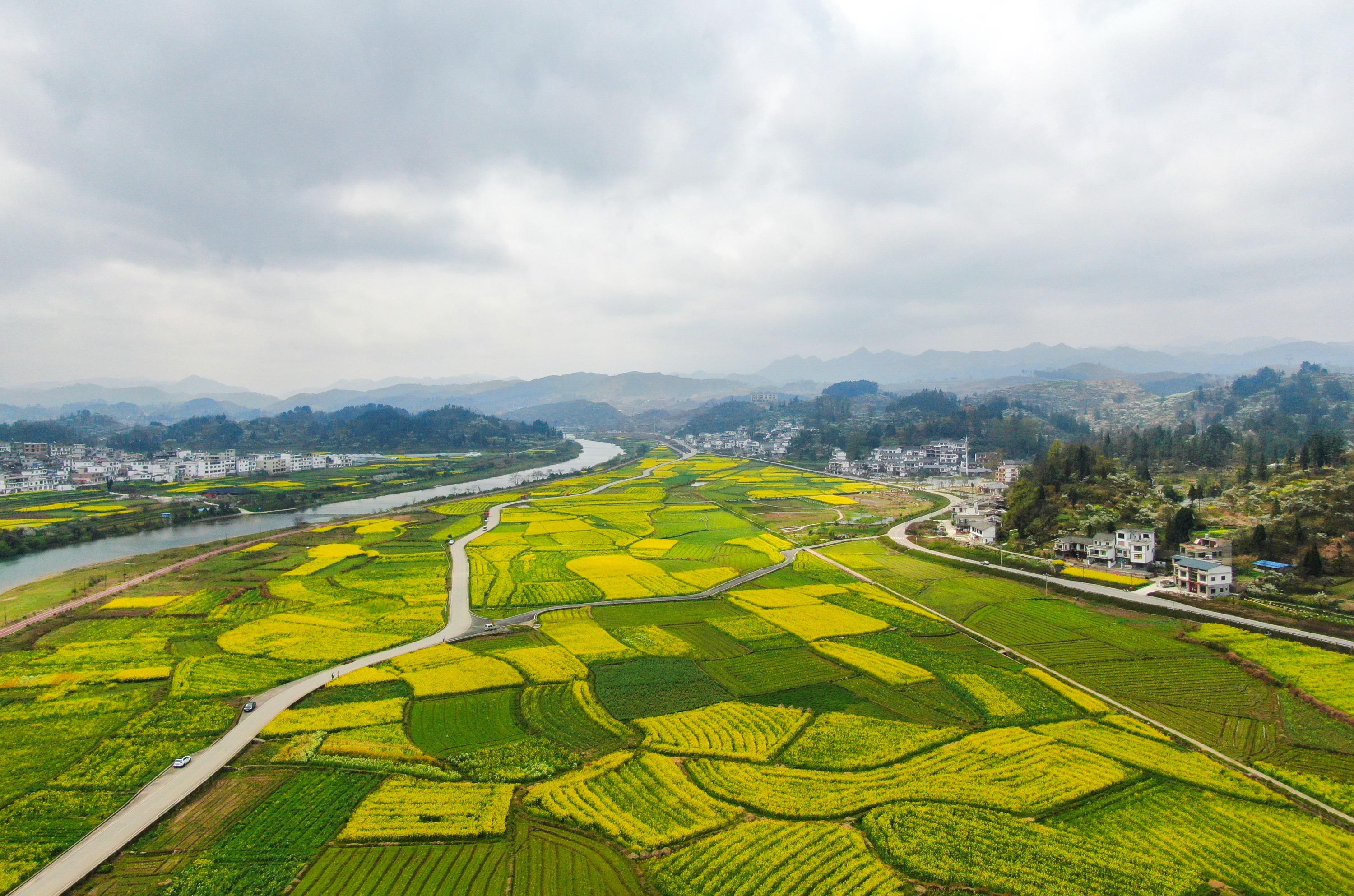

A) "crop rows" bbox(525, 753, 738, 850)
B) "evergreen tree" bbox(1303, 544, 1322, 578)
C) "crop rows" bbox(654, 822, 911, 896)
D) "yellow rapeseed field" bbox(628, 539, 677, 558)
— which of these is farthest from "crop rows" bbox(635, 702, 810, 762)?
"evergreen tree" bbox(1303, 544, 1322, 578)

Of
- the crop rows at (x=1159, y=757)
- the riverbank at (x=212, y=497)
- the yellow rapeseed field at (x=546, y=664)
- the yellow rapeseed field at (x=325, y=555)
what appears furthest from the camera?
the riverbank at (x=212, y=497)

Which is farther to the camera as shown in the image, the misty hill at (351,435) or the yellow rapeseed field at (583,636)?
the misty hill at (351,435)

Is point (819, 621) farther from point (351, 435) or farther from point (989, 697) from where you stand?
point (351, 435)

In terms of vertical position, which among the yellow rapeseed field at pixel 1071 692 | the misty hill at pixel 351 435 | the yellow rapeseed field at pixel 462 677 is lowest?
the yellow rapeseed field at pixel 1071 692

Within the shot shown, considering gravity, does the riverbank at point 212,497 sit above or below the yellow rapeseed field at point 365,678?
above

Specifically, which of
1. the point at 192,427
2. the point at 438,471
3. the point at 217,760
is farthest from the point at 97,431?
the point at 217,760

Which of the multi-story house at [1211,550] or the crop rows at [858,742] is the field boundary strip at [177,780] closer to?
the crop rows at [858,742]

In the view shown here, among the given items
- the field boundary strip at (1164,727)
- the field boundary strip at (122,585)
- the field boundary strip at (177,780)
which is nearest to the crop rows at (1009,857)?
the field boundary strip at (1164,727)
